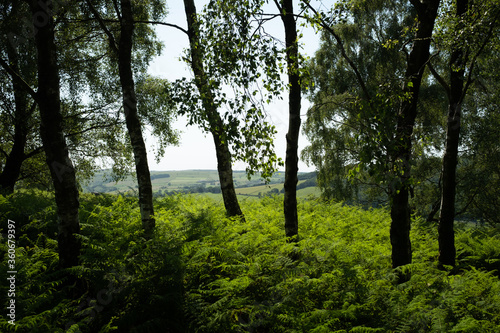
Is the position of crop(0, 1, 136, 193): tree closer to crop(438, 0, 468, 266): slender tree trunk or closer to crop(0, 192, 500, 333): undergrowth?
crop(0, 192, 500, 333): undergrowth

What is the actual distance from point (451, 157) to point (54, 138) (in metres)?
8.68

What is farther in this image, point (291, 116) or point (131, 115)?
point (131, 115)

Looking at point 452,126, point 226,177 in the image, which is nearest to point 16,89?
point 226,177

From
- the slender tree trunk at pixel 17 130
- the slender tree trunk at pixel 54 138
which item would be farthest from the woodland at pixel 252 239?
the slender tree trunk at pixel 17 130

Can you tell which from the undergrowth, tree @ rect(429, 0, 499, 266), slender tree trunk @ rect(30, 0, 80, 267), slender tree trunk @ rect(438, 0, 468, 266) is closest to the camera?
the undergrowth

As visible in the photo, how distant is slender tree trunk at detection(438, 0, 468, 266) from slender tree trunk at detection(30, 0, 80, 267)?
27.3ft

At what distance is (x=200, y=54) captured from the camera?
6051 millimetres

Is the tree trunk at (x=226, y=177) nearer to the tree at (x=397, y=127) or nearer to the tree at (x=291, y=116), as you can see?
the tree at (x=291, y=116)

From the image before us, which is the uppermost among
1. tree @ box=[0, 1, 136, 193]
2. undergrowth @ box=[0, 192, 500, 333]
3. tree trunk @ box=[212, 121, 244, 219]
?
tree @ box=[0, 1, 136, 193]

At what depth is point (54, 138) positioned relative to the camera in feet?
17.0

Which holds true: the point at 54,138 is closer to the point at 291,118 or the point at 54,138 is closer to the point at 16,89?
the point at 291,118

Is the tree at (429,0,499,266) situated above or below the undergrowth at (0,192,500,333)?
above

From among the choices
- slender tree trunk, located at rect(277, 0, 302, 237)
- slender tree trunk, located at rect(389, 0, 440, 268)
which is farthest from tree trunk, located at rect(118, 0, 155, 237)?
slender tree trunk, located at rect(389, 0, 440, 268)

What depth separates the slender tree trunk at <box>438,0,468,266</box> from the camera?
739 centimetres
